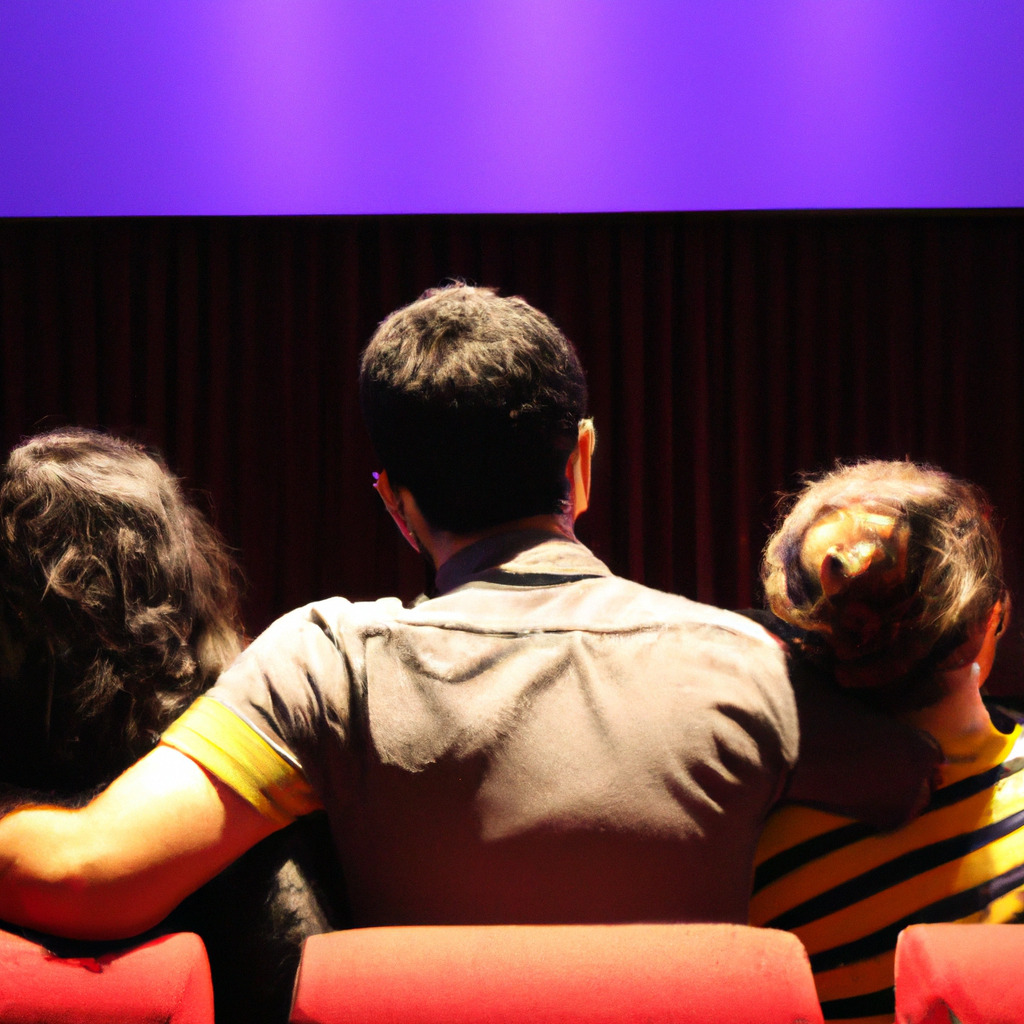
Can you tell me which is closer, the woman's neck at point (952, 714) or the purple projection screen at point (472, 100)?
the woman's neck at point (952, 714)

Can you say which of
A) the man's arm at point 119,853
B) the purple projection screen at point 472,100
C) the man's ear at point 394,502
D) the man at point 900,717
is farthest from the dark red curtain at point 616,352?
the man's arm at point 119,853

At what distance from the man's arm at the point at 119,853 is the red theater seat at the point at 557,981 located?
0.12m

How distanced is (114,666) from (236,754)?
0.56 feet

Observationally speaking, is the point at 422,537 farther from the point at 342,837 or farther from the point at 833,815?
the point at 833,815

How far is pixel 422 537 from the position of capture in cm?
88

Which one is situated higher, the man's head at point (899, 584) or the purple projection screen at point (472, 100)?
the purple projection screen at point (472, 100)

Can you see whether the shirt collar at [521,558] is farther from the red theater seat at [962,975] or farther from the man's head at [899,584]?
the red theater seat at [962,975]

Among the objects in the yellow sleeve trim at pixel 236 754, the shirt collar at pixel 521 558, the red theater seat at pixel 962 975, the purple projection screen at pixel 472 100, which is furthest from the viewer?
the purple projection screen at pixel 472 100

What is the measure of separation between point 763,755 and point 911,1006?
0.19 metres

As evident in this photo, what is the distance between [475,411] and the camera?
822mm

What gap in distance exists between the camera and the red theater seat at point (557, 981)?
1.91ft

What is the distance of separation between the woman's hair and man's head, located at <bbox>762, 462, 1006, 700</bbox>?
1.72 feet

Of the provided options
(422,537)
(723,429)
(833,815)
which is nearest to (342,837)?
(422,537)

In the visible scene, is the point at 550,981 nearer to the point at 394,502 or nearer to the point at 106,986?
the point at 106,986
